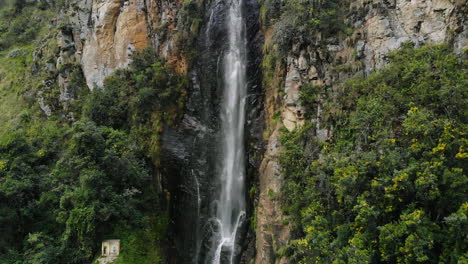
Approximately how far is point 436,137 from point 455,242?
2.97m

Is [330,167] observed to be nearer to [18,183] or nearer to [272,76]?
[272,76]

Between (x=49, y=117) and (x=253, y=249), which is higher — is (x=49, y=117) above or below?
above

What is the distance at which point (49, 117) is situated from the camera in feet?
80.2

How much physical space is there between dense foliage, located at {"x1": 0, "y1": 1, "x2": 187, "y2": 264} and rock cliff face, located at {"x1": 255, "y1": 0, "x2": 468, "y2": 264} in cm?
627

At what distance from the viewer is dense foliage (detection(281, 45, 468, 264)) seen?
9.05 m

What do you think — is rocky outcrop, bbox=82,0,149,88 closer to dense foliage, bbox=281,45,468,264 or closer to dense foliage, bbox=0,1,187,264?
dense foliage, bbox=0,1,187,264

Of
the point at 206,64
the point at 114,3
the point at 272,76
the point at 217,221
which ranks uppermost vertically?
the point at 114,3

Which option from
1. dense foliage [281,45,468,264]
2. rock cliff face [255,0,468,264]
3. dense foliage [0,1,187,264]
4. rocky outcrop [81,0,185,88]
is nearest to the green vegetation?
rock cliff face [255,0,468,264]

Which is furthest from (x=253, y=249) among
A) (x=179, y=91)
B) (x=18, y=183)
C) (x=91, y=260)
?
(x=18, y=183)

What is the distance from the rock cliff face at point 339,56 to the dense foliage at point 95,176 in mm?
6271

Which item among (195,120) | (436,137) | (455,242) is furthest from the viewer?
(195,120)

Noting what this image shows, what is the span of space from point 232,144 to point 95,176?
286 inches

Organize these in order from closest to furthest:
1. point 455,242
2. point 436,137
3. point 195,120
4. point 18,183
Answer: point 455,242 → point 436,137 → point 18,183 → point 195,120

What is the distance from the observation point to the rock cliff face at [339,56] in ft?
41.2
